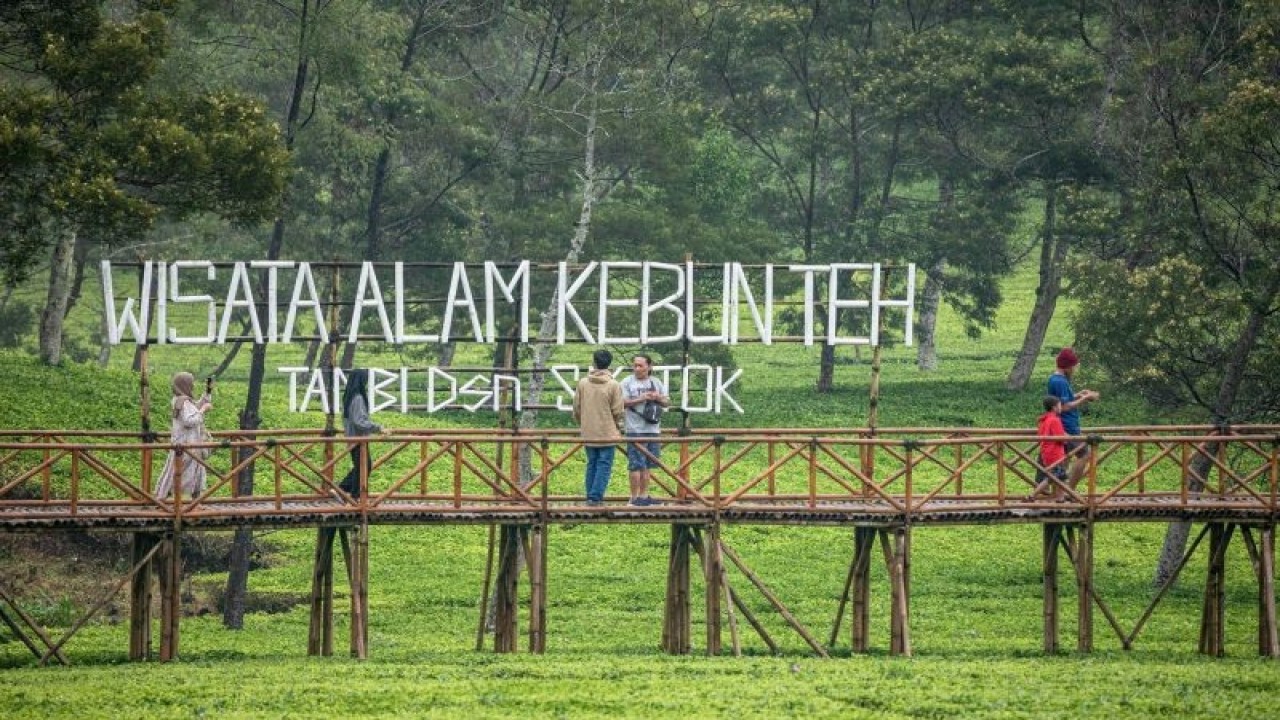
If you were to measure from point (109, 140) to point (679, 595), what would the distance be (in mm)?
13053

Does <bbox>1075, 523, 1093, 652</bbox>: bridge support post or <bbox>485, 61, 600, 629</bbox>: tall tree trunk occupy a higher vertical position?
<bbox>485, 61, 600, 629</bbox>: tall tree trunk

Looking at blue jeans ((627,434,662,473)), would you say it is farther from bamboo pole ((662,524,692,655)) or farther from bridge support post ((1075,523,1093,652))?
bridge support post ((1075,523,1093,652))

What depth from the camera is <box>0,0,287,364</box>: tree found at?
125 feet

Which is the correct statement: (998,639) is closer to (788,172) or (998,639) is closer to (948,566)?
(948,566)

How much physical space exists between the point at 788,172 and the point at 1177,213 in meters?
22.3

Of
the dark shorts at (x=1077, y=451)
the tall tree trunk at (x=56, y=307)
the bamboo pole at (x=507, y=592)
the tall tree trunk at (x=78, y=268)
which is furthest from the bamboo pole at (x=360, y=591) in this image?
the tall tree trunk at (x=78, y=268)

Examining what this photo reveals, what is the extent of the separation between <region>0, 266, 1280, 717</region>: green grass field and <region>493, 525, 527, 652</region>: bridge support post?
361 millimetres

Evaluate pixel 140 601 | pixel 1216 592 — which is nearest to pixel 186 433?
pixel 140 601

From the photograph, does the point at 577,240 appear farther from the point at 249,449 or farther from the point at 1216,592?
the point at 1216,592

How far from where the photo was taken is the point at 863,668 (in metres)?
30.2

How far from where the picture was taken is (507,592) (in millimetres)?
32750

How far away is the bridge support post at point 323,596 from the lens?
32906mm

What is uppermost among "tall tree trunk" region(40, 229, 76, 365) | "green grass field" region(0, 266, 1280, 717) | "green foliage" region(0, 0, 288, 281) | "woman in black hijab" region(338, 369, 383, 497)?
"green foliage" region(0, 0, 288, 281)

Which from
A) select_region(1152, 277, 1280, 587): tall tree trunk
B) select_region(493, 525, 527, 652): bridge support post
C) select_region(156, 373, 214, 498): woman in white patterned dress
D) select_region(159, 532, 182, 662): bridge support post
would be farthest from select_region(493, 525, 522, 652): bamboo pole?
select_region(1152, 277, 1280, 587): tall tree trunk
